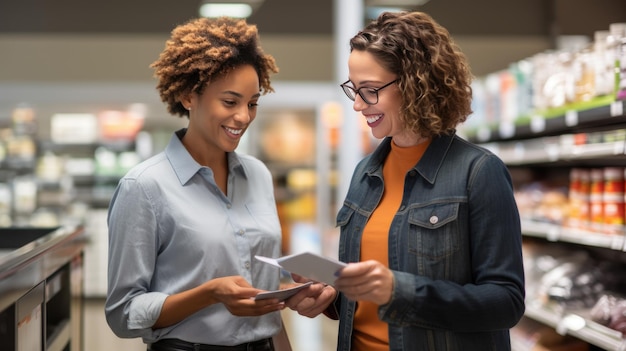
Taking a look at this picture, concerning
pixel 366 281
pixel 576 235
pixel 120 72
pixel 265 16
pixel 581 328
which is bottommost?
pixel 581 328

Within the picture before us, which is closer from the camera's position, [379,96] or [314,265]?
[314,265]

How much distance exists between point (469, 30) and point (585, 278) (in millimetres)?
5141

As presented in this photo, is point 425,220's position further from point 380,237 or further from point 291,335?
point 291,335

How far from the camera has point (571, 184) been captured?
4211mm

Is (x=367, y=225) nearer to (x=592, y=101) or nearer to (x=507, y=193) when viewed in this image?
(x=507, y=193)

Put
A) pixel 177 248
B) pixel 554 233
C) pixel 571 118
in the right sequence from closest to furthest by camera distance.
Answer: pixel 177 248 → pixel 571 118 → pixel 554 233

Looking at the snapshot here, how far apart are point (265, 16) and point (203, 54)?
6274 mm

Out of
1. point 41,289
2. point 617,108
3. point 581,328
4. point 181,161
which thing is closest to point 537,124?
point 617,108

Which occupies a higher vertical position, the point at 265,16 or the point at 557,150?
the point at 265,16

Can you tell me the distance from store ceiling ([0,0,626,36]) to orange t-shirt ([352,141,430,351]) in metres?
6.13

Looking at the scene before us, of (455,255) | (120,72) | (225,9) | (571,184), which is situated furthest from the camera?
(225,9)

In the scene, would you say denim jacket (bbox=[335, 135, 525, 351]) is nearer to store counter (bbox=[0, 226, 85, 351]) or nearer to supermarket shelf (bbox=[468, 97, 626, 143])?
store counter (bbox=[0, 226, 85, 351])

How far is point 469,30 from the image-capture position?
28.0 feet

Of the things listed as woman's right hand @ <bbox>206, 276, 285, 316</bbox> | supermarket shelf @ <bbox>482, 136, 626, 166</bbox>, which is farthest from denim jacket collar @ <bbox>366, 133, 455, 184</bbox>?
supermarket shelf @ <bbox>482, 136, 626, 166</bbox>
